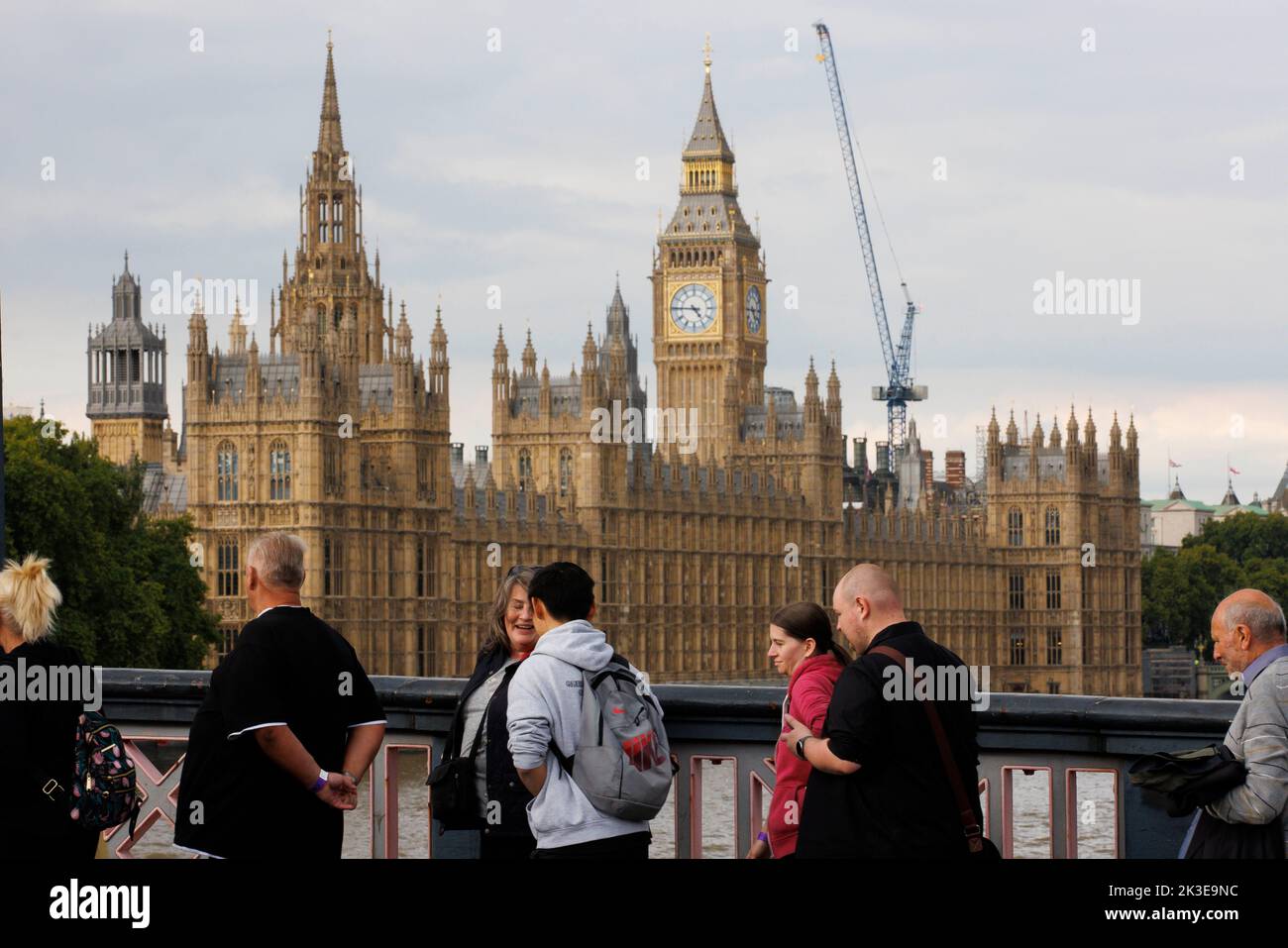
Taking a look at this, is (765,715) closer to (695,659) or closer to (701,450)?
(695,659)

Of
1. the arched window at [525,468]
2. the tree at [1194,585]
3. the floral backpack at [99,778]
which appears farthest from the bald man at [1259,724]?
the tree at [1194,585]

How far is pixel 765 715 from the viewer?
11.7 metres

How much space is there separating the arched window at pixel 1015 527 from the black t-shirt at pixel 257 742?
11449 cm

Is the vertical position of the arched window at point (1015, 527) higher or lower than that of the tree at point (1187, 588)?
higher

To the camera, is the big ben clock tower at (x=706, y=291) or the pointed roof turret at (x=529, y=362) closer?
the pointed roof turret at (x=529, y=362)

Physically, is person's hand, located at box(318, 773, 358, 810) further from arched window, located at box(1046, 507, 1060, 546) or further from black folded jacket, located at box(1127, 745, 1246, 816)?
arched window, located at box(1046, 507, 1060, 546)

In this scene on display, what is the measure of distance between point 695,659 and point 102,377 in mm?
44875

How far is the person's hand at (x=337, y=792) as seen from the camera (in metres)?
10.0

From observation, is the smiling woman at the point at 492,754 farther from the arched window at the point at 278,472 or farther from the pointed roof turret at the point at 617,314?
the pointed roof turret at the point at 617,314

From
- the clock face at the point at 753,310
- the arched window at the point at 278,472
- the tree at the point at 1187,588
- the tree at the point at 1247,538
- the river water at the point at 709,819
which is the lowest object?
the river water at the point at 709,819

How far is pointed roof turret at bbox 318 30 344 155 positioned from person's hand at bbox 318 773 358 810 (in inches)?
3143

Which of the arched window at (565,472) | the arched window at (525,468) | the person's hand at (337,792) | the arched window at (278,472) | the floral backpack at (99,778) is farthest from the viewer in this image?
the arched window at (525,468)

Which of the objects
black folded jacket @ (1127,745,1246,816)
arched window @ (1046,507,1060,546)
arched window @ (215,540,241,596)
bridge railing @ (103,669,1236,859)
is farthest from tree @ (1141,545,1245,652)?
black folded jacket @ (1127,745,1246,816)

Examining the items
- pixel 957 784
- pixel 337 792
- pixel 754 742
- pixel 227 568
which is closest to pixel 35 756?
pixel 337 792
